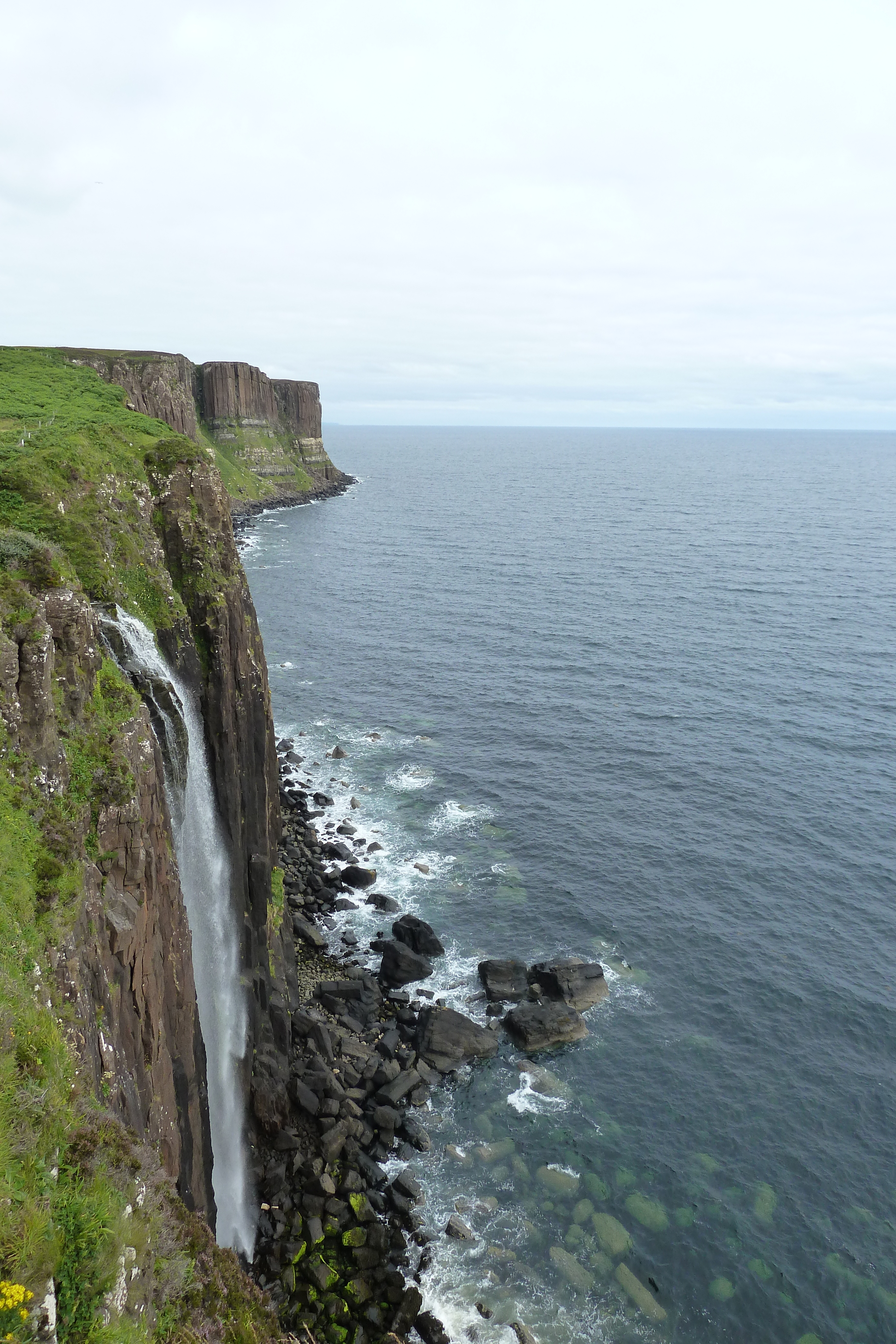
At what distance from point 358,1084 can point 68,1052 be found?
24.3 metres

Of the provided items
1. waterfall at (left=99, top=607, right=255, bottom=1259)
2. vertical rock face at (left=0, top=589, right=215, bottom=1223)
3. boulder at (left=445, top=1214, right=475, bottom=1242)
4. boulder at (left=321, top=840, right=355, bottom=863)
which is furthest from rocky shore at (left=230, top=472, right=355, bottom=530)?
boulder at (left=445, top=1214, right=475, bottom=1242)

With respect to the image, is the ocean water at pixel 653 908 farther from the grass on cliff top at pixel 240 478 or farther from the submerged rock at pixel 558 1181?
the grass on cliff top at pixel 240 478

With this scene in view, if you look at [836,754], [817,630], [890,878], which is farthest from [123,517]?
[817,630]

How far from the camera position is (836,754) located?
64750mm

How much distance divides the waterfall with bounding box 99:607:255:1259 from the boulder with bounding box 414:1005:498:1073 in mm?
9644

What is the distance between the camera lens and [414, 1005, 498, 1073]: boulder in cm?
3862

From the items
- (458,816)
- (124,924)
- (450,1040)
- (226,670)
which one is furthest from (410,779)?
(124,924)

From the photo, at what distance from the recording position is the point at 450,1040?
3909 cm

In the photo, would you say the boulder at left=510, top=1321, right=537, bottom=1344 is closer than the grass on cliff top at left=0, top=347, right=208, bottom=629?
No

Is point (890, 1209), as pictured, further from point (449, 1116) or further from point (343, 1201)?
point (343, 1201)

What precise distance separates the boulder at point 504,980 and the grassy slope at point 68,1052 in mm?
23903

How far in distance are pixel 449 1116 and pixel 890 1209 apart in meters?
17.9

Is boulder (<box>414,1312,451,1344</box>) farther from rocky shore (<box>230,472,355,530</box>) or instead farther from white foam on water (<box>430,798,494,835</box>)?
rocky shore (<box>230,472,355,530</box>)

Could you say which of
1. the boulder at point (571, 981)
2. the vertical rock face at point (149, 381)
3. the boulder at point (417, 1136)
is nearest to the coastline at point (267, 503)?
the vertical rock face at point (149, 381)
